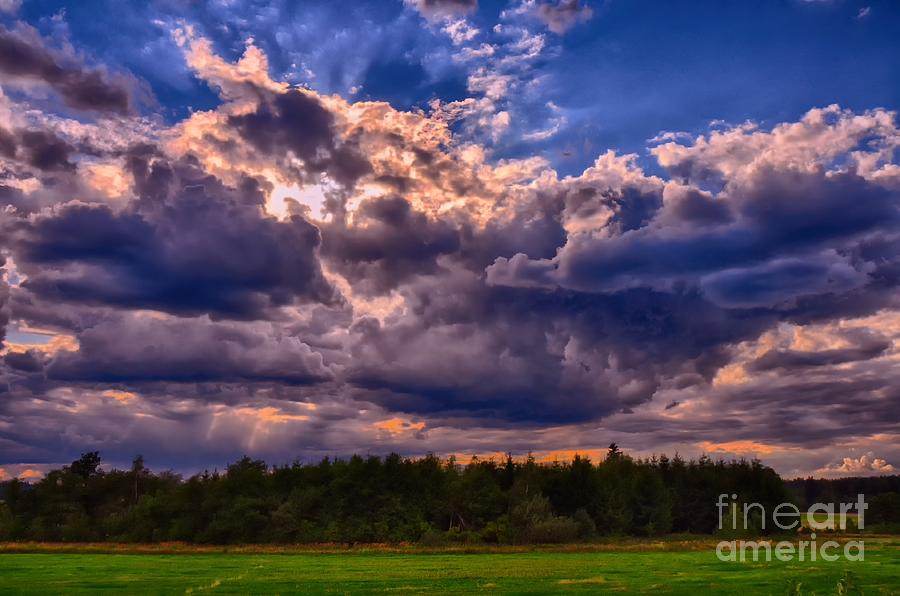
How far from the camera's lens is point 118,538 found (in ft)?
506

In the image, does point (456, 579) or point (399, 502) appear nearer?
point (456, 579)

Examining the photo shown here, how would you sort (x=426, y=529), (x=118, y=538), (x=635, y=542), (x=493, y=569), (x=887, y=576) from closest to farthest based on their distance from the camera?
1. (x=887, y=576)
2. (x=493, y=569)
3. (x=635, y=542)
4. (x=426, y=529)
5. (x=118, y=538)

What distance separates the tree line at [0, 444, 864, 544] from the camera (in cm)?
14412

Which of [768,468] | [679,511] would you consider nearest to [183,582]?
[679,511]

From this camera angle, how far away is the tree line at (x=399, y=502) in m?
144

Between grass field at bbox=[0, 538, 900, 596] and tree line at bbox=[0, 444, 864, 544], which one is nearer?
grass field at bbox=[0, 538, 900, 596]

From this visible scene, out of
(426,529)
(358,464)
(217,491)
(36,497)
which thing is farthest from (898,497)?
(36,497)

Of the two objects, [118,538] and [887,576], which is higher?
[887,576]

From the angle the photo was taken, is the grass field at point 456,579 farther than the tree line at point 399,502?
No

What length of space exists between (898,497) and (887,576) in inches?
5332

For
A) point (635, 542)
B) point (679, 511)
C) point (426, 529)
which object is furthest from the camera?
point (679, 511)

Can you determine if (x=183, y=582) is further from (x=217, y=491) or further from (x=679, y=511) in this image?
(x=679, y=511)

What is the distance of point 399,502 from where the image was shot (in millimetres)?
149750

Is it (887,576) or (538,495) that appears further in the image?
(538,495)
